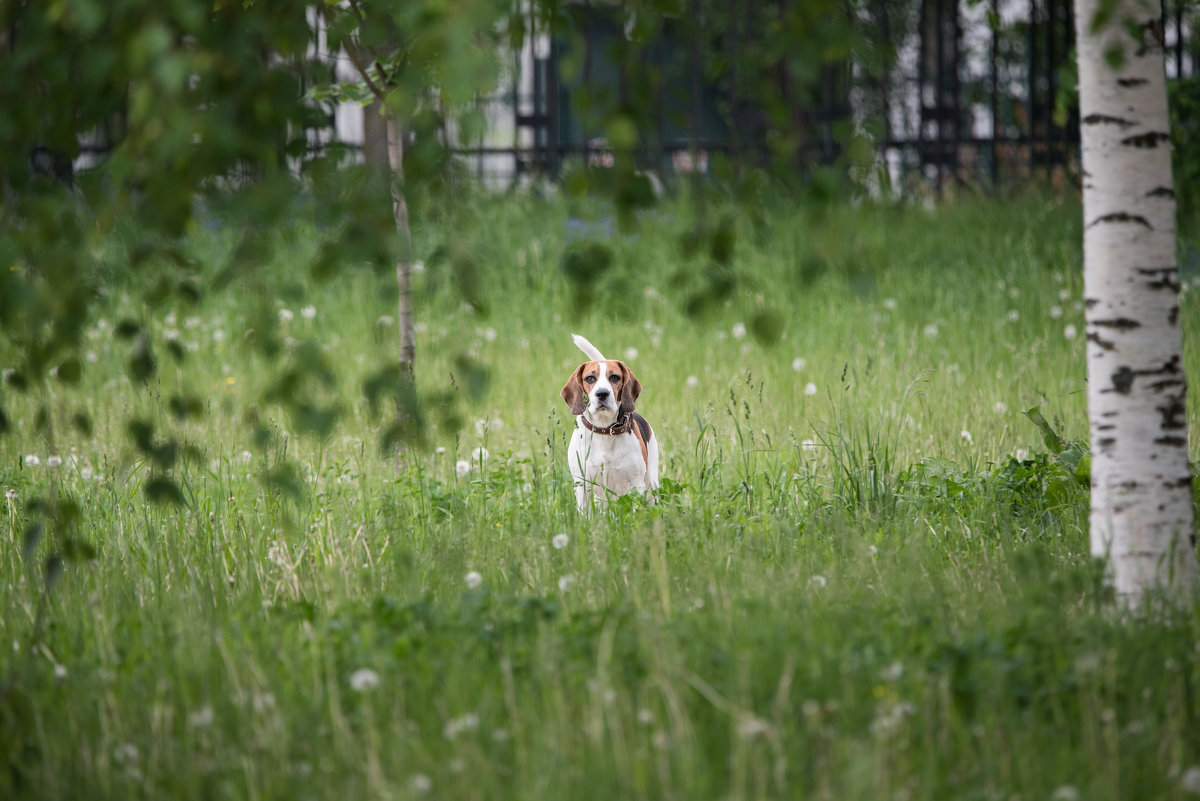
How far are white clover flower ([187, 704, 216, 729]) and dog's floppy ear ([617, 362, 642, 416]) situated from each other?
2.92 m

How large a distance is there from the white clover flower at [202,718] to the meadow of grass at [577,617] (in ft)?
0.04

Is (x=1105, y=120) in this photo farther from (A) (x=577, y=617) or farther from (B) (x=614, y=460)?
(B) (x=614, y=460)

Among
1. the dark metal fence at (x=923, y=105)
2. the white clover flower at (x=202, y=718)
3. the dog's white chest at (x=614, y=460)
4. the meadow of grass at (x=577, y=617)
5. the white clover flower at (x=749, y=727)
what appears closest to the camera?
the white clover flower at (x=749, y=727)

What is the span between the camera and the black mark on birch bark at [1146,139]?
3053 millimetres

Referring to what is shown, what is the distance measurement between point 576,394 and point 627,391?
0.96 feet

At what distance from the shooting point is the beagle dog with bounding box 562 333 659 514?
5219mm

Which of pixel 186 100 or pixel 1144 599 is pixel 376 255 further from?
pixel 1144 599

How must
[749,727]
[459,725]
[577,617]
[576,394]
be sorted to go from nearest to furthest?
[749,727], [459,725], [577,617], [576,394]

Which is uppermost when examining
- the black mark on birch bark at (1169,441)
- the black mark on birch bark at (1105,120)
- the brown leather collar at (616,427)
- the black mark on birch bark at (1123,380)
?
the black mark on birch bark at (1105,120)

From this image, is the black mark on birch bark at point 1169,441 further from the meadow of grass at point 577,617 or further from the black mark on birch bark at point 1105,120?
the black mark on birch bark at point 1105,120

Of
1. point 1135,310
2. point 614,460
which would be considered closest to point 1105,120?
point 1135,310

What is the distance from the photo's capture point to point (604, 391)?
5.16m

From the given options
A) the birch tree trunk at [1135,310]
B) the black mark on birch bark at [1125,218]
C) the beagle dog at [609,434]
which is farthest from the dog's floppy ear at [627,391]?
the black mark on birch bark at [1125,218]

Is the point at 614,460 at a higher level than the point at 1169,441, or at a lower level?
lower
